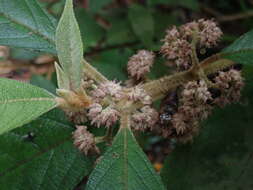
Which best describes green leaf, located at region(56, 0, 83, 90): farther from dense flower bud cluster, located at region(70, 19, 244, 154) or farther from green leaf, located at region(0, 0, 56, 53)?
green leaf, located at region(0, 0, 56, 53)

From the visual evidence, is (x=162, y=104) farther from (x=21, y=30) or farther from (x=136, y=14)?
(x=136, y=14)

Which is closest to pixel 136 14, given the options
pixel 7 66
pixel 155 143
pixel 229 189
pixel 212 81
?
pixel 7 66

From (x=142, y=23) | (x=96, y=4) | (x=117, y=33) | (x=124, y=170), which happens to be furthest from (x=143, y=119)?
(x=96, y=4)

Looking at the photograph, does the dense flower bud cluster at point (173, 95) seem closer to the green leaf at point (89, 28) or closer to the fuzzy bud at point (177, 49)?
the fuzzy bud at point (177, 49)

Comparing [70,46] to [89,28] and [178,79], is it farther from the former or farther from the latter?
[89,28]

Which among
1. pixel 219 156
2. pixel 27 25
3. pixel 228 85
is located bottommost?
pixel 219 156

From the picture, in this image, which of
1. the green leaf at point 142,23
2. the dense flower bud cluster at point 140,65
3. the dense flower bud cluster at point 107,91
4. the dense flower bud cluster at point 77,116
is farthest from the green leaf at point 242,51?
the green leaf at point 142,23
